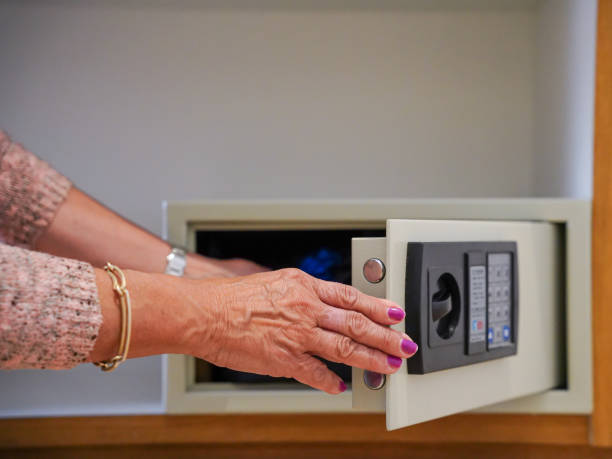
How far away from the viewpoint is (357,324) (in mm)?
572

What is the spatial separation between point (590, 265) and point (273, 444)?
2.03ft

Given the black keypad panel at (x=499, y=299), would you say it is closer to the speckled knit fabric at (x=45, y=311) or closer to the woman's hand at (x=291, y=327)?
the woman's hand at (x=291, y=327)

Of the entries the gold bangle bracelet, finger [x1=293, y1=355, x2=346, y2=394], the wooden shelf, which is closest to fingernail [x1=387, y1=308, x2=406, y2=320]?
finger [x1=293, y1=355, x2=346, y2=394]

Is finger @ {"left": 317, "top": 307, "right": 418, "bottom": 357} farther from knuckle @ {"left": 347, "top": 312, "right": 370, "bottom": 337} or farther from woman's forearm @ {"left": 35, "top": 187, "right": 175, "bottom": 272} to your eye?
woman's forearm @ {"left": 35, "top": 187, "right": 175, "bottom": 272}

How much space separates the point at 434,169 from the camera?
3.98ft

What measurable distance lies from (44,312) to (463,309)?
45 centimetres

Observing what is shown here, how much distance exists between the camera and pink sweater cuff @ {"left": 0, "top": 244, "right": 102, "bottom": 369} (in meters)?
0.50

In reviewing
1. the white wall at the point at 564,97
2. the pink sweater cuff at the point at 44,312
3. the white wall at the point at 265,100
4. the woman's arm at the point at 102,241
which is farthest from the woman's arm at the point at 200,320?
the white wall at the point at 265,100

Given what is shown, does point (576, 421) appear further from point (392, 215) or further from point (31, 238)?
point (31, 238)

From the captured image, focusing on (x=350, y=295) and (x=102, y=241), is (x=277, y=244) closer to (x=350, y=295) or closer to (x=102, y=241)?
(x=102, y=241)

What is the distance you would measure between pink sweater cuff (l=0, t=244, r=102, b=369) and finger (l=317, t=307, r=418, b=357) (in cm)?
24

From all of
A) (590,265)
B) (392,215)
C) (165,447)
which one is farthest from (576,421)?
(165,447)

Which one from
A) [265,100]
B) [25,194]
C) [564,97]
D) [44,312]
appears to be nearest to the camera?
[44,312]

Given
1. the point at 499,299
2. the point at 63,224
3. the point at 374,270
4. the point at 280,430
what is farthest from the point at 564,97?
the point at 63,224
